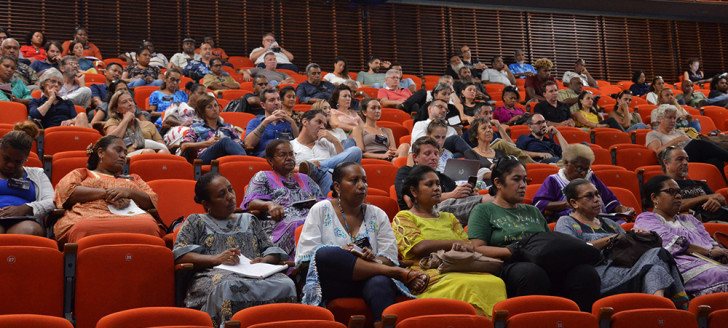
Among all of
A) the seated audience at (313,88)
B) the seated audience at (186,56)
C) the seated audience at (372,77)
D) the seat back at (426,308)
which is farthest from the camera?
the seated audience at (372,77)

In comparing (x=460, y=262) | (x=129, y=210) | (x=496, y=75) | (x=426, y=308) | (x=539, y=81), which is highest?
(x=496, y=75)

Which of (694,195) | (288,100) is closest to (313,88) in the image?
(288,100)

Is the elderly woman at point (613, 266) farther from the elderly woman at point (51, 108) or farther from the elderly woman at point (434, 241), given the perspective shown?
the elderly woman at point (51, 108)

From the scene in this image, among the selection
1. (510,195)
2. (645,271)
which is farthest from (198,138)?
(645,271)

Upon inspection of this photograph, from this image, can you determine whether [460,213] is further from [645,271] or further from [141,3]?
[141,3]

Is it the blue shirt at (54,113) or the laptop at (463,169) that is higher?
the blue shirt at (54,113)

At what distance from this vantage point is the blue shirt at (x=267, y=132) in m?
5.08

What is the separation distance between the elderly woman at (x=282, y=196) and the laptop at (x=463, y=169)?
81 cm

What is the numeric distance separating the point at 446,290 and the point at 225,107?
3.85 metres

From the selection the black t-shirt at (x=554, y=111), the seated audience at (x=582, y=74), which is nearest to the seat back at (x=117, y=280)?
the black t-shirt at (x=554, y=111)

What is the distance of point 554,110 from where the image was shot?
6906 mm

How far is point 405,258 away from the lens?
129 inches

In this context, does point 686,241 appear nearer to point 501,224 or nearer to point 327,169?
point 501,224

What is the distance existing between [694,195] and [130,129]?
3590 millimetres
